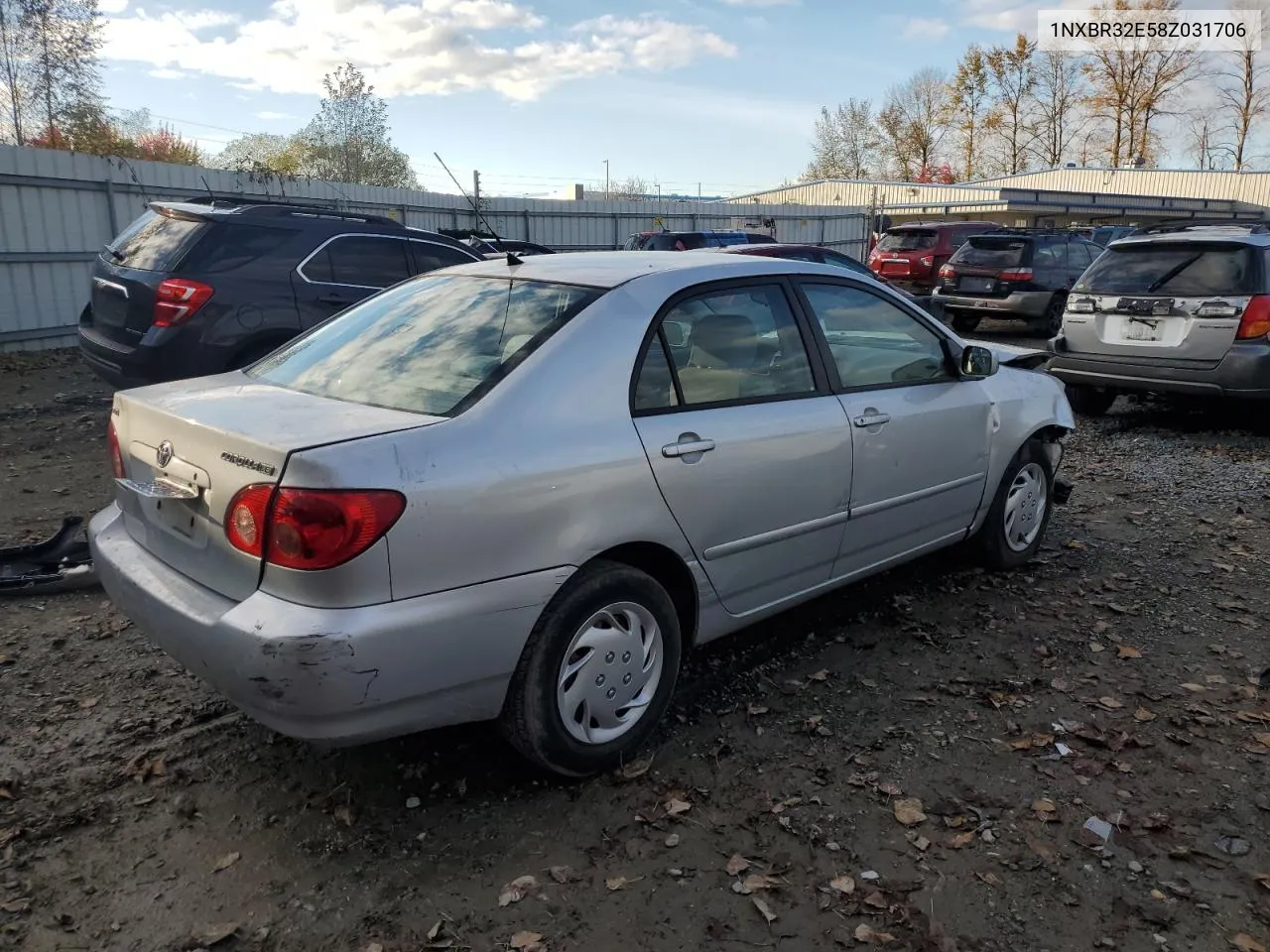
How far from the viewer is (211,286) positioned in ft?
22.4

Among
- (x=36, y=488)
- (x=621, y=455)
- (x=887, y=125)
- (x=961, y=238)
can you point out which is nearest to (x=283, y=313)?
(x=36, y=488)

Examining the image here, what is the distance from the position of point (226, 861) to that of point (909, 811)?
6.85 feet

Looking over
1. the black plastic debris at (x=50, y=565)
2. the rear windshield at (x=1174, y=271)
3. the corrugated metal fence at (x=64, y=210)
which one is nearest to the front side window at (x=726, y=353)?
the black plastic debris at (x=50, y=565)

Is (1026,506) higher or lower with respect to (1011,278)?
lower

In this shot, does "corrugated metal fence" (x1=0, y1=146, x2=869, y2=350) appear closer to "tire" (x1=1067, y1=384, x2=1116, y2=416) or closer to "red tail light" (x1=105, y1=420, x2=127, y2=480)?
"red tail light" (x1=105, y1=420, x2=127, y2=480)

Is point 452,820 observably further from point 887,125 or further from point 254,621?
point 887,125

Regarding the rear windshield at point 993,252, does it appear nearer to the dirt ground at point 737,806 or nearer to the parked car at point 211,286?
the parked car at point 211,286

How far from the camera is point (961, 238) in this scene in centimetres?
1833

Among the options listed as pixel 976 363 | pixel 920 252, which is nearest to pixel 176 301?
pixel 976 363

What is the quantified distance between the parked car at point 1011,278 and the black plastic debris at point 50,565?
40.0 ft

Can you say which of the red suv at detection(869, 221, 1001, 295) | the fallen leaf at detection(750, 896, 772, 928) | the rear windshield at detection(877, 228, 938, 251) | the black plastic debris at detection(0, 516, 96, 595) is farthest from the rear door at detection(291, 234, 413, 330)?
the rear windshield at detection(877, 228, 938, 251)

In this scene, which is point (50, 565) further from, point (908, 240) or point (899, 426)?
point (908, 240)

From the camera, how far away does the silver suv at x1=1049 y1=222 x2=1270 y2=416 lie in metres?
7.61

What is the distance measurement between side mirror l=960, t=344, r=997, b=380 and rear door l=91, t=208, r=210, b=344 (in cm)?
551
